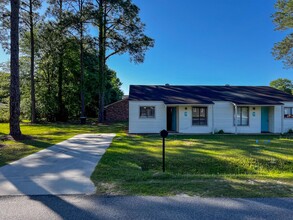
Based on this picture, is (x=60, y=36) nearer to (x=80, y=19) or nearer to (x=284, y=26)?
(x=80, y=19)

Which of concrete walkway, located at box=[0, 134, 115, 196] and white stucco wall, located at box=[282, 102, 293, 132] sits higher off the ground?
white stucco wall, located at box=[282, 102, 293, 132]

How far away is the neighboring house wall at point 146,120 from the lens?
15484 mm

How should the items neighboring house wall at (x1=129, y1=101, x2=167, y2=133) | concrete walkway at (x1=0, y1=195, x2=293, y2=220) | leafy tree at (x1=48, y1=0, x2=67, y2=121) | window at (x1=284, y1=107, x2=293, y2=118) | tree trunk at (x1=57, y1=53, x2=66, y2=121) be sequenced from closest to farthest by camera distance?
concrete walkway at (x1=0, y1=195, x2=293, y2=220), neighboring house wall at (x1=129, y1=101, x2=167, y2=133), window at (x1=284, y1=107, x2=293, y2=118), leafy tree at (x1=48, y1=0, x2=67, y2=121), tree trunk at (x1=57, y1=53, x2=66, y2=121)

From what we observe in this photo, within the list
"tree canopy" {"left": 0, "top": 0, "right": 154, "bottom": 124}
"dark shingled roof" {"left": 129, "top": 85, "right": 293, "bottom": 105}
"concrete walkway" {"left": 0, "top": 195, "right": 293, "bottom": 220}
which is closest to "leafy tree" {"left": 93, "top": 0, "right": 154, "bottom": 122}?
"tree canopy" {"left": 0, "top": 0, "right": 154, "bottom": 124}

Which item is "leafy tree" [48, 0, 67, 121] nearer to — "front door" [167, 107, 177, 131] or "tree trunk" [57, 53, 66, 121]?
"tree trunk" [57, 53, 66, 121]

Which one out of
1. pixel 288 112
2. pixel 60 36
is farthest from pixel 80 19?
pixel 288 112

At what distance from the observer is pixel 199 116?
15898 millimetres

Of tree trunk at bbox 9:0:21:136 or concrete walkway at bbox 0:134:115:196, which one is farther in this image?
tree trunk at bbox 9:0:21:136

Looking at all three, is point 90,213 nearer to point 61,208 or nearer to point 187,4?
point 61,208

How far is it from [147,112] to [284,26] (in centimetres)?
1394

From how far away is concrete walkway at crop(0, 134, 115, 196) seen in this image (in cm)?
416

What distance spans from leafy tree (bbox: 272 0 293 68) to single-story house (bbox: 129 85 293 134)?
14.5 ft

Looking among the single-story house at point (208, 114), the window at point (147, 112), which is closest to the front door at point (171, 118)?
the single-story house at point (208, 114)

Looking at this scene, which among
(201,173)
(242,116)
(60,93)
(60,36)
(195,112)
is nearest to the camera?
(201,173)
